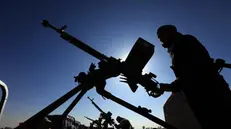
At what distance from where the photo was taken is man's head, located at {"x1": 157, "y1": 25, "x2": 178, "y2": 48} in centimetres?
245

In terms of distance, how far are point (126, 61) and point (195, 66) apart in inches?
42.3

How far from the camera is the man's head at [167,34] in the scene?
2453mm

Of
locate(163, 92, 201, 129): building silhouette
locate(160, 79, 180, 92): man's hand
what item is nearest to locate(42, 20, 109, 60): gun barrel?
locate(160, 79, 180, 92): man's hand

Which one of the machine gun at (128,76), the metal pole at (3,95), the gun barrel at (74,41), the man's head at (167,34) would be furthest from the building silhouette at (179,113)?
the metal pole at (3,95)

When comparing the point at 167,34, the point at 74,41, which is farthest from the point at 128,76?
the point at 74,41

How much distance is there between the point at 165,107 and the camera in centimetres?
455

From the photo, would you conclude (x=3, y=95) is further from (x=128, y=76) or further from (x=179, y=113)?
(x=179, y=113)

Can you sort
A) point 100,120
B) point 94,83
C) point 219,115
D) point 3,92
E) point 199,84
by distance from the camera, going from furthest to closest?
1. point 100,120
2. point 94,83
3. point 199,84
4. point 219,115
5. point 3,92

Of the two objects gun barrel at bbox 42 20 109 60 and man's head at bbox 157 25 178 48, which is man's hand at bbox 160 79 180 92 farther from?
gun barrel at bbox 42 20 109 60

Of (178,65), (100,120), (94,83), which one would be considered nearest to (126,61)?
(94,83)

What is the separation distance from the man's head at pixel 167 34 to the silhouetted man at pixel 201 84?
19 centimetres

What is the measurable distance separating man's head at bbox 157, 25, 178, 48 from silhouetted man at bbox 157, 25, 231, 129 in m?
0.19

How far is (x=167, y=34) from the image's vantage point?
248 centimetres

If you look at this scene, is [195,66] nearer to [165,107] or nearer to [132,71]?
[132,71]
